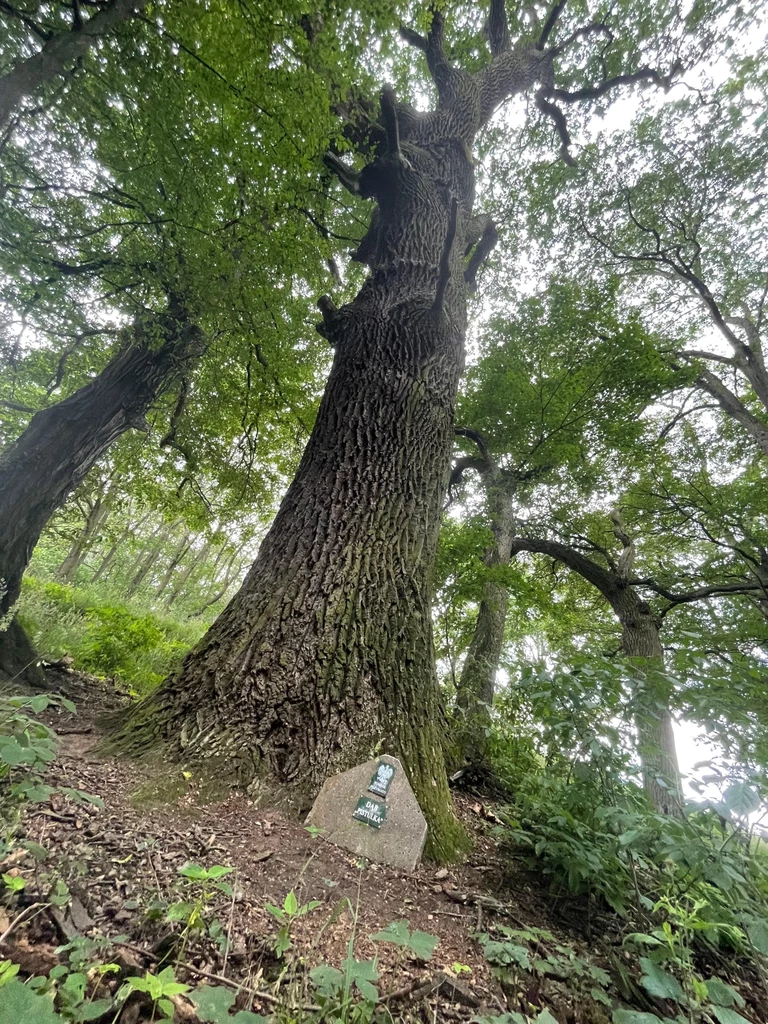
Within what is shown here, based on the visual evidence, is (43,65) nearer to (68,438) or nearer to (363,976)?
(68,438)

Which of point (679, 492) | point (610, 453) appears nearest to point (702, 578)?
point (679, 492)

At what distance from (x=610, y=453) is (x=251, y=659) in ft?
25.5

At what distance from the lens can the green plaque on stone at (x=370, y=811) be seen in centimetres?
169

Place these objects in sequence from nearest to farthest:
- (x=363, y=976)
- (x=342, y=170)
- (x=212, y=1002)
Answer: (x=212, y=1002), (x=363, y=976), (x=342, y=170)

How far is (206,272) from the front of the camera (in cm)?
381

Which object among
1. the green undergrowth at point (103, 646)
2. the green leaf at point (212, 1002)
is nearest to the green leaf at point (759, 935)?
the green leaf at point (212, 1002)

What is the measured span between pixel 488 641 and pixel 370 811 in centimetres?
390

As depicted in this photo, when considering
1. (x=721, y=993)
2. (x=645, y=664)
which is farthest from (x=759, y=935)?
(x=645, y=664)

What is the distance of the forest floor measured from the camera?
0.98m

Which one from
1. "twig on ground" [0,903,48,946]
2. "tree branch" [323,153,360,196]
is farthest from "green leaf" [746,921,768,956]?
"tree branch" [323,153,360,196]

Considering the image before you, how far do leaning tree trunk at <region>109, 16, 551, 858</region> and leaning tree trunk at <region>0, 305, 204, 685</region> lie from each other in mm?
1789

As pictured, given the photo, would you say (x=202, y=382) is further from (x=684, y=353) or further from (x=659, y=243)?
(x=684, y=353)

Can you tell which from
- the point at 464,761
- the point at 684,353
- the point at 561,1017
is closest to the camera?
the point at 561,1017

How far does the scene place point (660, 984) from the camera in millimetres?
1044
